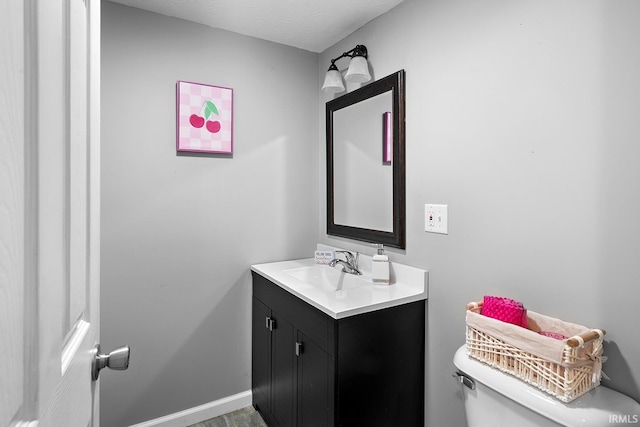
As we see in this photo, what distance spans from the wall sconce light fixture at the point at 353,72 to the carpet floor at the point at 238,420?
204 centimetres

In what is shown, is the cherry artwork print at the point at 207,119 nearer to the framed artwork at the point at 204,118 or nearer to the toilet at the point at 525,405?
the framed artwork at the point at 204,118

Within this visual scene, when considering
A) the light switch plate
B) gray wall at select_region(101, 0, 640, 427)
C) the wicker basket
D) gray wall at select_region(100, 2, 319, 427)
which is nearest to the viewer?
the wicker basket

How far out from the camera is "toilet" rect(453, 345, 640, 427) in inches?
33.1

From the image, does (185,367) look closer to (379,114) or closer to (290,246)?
(290,246)

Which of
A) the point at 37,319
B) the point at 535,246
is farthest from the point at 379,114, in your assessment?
the point at 37,319

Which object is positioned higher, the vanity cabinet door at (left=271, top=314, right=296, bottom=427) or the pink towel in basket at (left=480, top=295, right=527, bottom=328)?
the pink towel in basket at (left=480, top=295, right=527, bottom=328)

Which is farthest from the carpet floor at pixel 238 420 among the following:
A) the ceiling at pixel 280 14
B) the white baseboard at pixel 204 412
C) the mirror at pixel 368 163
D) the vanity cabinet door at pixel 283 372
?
the ceiling at pixel 280 14

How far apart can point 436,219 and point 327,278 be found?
751mm

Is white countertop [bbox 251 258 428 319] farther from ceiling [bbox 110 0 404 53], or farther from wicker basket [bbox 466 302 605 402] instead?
ceiling [bbox 110 0 404 53]

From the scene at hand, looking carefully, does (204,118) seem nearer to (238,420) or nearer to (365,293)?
(365,293)

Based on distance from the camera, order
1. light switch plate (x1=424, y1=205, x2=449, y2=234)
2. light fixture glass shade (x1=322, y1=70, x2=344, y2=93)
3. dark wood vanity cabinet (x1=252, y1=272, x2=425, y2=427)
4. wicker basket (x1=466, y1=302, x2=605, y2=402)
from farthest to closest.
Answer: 1. light fixture glass shade (x1=322, y1=70, x2=344, y2=93)
2. light switch plate (x1=424, y1=205, x2=449, y2=234)
3. dark wood vanity cabinet (x1=252, y1=272, x2=425, y2=427)
4. wicker basket (x1=466, y1=302, x2=605, y2=402)

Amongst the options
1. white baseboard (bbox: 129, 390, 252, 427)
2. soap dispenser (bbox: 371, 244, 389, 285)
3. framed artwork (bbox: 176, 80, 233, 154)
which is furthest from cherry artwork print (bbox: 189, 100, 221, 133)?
white baseboard (bbox: 129, 390, 252, 427)

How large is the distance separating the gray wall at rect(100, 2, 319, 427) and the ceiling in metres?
0.08

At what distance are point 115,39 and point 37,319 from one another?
181 centimetres
